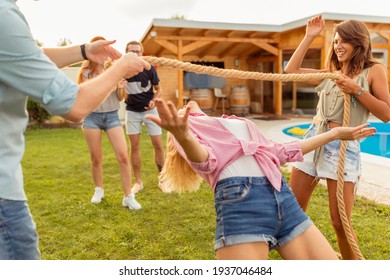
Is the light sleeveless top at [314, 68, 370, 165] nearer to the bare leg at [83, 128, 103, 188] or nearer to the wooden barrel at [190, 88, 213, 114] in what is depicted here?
the bare leg at [83, 128, 103, 188]

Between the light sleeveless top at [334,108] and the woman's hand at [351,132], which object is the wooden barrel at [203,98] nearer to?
the light sleeveless top at [334,108]

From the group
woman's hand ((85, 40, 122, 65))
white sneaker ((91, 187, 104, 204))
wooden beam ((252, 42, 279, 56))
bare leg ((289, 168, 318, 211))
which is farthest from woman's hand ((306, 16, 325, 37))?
wooden beam ((252, 42, 279, 56))

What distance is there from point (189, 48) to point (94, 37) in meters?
9.38

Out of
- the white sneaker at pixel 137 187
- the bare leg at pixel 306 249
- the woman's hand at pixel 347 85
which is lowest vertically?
the white sneaker at pixel 137 187

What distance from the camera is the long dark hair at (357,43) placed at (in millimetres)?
2527

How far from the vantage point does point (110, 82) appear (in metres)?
1.48

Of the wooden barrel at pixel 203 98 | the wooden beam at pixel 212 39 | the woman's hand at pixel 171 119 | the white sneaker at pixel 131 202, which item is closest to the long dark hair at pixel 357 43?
the woman's hand at pixel 171 119

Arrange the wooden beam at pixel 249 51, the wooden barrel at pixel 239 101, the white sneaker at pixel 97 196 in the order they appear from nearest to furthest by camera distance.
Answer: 1. the white sneaker at pixel 97 196
2. the wooden barrel at pixel 239 101
3. the wooden beam at pixel 249 51

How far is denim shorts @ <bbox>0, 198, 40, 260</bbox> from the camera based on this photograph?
55.8 inches

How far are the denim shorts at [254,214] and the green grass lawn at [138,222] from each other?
1.52 meters

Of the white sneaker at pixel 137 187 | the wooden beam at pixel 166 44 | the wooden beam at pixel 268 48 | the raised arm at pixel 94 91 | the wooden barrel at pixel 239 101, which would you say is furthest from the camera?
the wooden barrel at pixel 239 101

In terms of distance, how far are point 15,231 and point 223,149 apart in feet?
2.88
